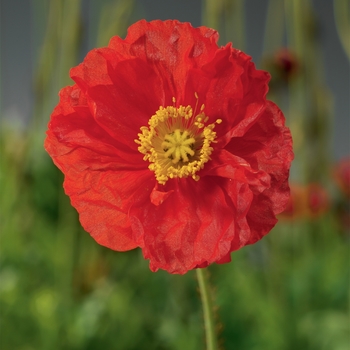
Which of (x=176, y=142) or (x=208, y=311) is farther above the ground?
(x=176, y=142)

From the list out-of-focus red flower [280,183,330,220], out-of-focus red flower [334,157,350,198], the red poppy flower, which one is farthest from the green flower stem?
out-of-focus red flower [334,157,350,198]

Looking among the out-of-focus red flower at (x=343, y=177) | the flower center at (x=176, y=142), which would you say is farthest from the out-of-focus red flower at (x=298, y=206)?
the flower center at (x=176, y=142)

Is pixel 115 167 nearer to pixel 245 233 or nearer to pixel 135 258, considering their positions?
pixel 245 233

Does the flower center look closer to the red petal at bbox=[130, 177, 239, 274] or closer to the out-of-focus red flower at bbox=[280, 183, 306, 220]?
the red petal at bbox=[130, 177, 239, 274]

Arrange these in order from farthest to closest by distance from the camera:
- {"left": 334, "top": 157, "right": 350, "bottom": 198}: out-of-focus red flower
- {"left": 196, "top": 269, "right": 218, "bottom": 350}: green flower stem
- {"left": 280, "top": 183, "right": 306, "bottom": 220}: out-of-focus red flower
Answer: {"left": 334, "top": 157, "right": 350, "bottom": 198}: out-of-focus red flower < {"left": 280, "top": 183, "right": 306, "bottom": 220}: out-of-focus red flower < {"left": 196, "top": 269, "right": 218, "bottom": 350}: green flower stem

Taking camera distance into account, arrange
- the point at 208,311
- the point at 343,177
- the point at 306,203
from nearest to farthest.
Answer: the point at 208,311
the point at 306,203
the point at 343,177

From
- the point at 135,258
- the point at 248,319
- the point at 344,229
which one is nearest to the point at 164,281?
the point at 135,258

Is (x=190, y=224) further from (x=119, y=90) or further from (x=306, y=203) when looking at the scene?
(x=306, y=203)

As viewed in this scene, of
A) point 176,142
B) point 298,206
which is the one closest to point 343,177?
point 298,206
